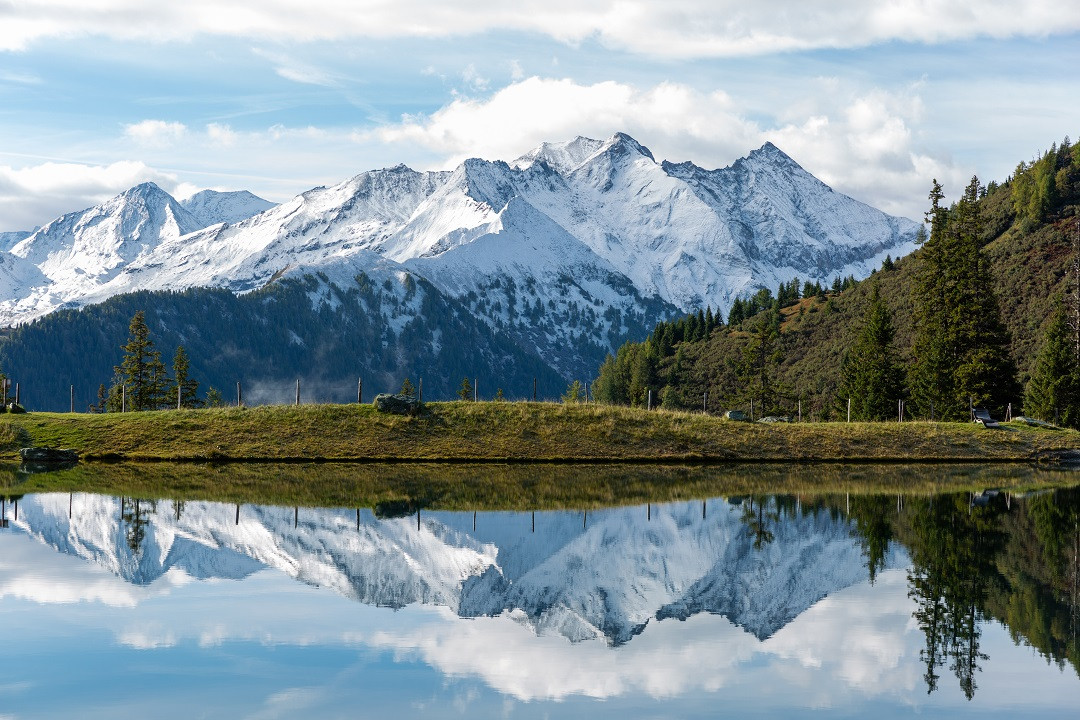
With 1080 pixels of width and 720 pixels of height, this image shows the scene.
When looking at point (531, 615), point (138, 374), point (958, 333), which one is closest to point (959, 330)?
point (958, 333)

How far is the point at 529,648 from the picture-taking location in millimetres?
24281

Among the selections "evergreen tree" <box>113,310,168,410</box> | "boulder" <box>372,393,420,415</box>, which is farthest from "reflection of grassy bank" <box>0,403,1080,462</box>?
"evergreen tree" <box>113,310,168,410</box>

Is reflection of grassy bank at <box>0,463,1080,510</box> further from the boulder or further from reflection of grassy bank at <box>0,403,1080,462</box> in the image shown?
the boulder

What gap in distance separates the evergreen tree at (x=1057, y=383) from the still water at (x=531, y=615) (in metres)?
61.0

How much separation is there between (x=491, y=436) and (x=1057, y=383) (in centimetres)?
5530

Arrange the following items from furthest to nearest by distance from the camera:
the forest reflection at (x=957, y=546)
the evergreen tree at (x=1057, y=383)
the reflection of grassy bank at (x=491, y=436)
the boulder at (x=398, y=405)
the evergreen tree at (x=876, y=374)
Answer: the evergreen tree at (x=876, y=374) < the evergreen tree at (x=1057, y=383) < the boulder at (x=398, y=405) < the reflection of grassy bank at (x=491, y=436) < the forest reflection at (x=957, y=546)

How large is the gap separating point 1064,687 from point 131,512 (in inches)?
1321

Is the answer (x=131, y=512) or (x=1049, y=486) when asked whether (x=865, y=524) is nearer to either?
(x=1049, y=486)

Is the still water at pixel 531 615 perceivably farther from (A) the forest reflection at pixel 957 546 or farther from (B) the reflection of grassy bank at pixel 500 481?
(B) the reflection of grassy bank at pixel 500 481

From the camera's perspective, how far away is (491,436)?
2857 inches

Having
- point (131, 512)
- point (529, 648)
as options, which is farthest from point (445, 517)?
point (529, 648)

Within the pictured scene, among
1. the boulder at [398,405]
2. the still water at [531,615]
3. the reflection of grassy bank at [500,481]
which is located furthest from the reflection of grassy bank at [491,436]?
the still water at [531,615]

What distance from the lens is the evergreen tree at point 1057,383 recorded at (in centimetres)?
9919

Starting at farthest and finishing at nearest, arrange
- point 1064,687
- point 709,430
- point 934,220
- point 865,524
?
point 934,220 → point 709,430 → point 865,524 → point 1064,687
